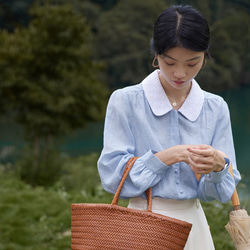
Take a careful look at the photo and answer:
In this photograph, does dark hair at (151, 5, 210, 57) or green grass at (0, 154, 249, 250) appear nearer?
dark hair at (151, 5, 210, 57)

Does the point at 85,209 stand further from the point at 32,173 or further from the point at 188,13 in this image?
the point at 32,173

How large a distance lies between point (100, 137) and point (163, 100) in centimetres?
1408

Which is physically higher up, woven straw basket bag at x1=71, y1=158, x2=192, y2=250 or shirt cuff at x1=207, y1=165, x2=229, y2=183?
shirt cuff at x1=207, y1=165, x2=229, y2=183

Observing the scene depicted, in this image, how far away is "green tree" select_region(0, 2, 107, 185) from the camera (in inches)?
367

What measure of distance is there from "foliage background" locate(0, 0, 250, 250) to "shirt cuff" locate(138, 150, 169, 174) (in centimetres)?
210

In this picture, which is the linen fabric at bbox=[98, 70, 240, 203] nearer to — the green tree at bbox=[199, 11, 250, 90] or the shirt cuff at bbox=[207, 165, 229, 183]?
the shirt cuff at bbox=[207, 165, 229, 183]

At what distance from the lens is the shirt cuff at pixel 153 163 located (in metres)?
1.53

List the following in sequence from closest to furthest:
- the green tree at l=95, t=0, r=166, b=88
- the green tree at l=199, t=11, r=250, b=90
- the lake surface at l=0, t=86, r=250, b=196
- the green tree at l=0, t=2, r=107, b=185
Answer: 1. the green tree at l=199, t=11, r=250, b=90
2. the lake surface at l=0, t=86, r=250, b=196
3. the green tree at l=0, t=2, r=107, b=185
4. the green tree at l=95, t=0, r=166, b=88

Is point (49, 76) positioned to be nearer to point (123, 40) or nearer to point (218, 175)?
point (123, 40)

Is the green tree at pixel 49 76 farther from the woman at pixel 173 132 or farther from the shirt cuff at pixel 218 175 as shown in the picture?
the shirt cuff at pixel 218 175

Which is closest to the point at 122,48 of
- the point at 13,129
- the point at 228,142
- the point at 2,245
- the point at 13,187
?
the point at 13,129

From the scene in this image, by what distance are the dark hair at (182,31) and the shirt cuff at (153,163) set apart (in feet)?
1.14

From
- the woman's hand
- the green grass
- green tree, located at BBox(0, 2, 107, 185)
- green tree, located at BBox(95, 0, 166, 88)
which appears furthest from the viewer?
green tree, located at BBox(95, 0, 166, 88)

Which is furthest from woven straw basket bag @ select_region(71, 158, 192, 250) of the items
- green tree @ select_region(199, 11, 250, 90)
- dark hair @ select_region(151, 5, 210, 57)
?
green tree @ select_region(199, 11, 250, 90)
